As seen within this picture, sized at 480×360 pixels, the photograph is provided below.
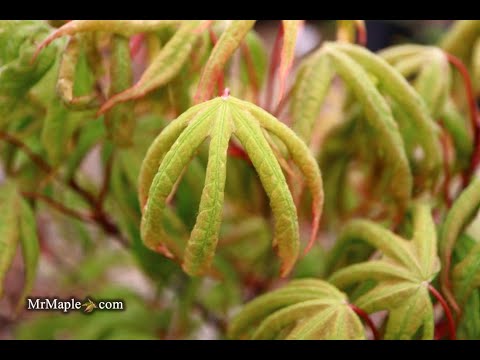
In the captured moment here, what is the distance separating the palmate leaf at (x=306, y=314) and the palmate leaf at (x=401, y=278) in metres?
0.04

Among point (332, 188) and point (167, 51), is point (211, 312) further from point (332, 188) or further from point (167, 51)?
point (167, 51)

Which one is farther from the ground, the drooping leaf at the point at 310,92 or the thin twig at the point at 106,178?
the drooping leaf at the point at 310,92

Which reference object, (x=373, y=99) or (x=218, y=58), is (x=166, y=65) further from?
(x=373, y=99)

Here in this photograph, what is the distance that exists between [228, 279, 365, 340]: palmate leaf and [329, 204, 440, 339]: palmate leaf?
4 cm

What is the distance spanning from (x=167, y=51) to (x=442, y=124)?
0.47 m

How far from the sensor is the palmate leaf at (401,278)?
0.62m

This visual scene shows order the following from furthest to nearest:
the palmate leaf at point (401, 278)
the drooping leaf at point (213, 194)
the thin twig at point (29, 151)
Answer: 1. the thin twig at point (29, 151)
2. the palmate leaf at point (401, 278)
3. the drooping leaf at point (213, 194)

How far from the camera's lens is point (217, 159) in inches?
20.4

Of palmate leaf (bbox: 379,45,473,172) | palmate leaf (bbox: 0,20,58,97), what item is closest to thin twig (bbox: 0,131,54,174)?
palmate leaf (bbox: 0,20,58,97)

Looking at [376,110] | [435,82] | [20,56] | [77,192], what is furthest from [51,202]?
[435,82]

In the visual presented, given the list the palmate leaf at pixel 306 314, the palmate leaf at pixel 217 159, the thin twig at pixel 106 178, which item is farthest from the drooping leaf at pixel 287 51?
the thin twig at pixel 106 178

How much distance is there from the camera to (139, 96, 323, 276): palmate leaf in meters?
0.53

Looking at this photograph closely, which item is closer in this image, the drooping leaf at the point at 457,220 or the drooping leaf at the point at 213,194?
the drooping leaf at the point at 213,194

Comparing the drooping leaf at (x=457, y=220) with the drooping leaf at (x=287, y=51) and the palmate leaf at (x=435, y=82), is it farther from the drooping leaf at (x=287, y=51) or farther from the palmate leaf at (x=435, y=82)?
the drooping leaf at (x=287, y=51)
